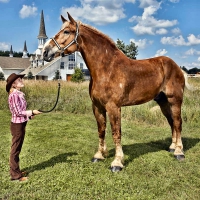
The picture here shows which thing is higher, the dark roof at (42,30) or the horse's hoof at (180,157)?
the dark roof at (42,30)

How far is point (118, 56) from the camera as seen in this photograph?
4.61 m

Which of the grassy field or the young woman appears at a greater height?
the young woman

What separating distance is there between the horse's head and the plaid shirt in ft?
3.14

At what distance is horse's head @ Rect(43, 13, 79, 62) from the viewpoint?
4324 mm

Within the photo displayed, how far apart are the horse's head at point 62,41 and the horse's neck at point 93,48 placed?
15 cm

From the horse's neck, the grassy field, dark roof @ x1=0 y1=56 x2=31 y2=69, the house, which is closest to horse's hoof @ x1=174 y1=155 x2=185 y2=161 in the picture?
the grassy field

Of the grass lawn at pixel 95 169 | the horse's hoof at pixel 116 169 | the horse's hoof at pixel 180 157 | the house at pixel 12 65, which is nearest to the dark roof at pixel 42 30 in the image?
the house at pixel 12 65

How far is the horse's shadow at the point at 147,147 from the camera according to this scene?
5414mm

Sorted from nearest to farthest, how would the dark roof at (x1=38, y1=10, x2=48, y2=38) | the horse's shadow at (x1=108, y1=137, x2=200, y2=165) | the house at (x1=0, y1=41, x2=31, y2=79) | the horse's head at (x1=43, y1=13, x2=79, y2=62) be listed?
1. the horse's head at (x1=43, y1=13, x2=79, y2=62)
2. the horse's shadow at (x1=108, y1=137, x2=200, y2=165)
3. the house at (x1=0, y1=41, x2=31, y2=79)
4. the dark roof at (x1=38, y1=10, x2=48, y2=38)

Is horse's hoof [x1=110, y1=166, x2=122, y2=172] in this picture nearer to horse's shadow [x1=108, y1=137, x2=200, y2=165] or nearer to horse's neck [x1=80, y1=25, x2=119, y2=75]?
horse's shadow [x1=108, y1=137, x2=200, y2=165]

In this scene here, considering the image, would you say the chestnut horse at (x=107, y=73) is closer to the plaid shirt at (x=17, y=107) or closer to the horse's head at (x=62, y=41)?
the horse's head at (x=62, y=41)

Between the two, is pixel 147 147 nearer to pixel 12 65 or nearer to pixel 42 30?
pixel 12 65

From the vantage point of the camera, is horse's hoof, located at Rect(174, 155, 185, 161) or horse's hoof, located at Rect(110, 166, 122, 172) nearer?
horse's hoof, located at Rect(110, 166, 122, 172)

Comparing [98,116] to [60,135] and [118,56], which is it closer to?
[118,56]
